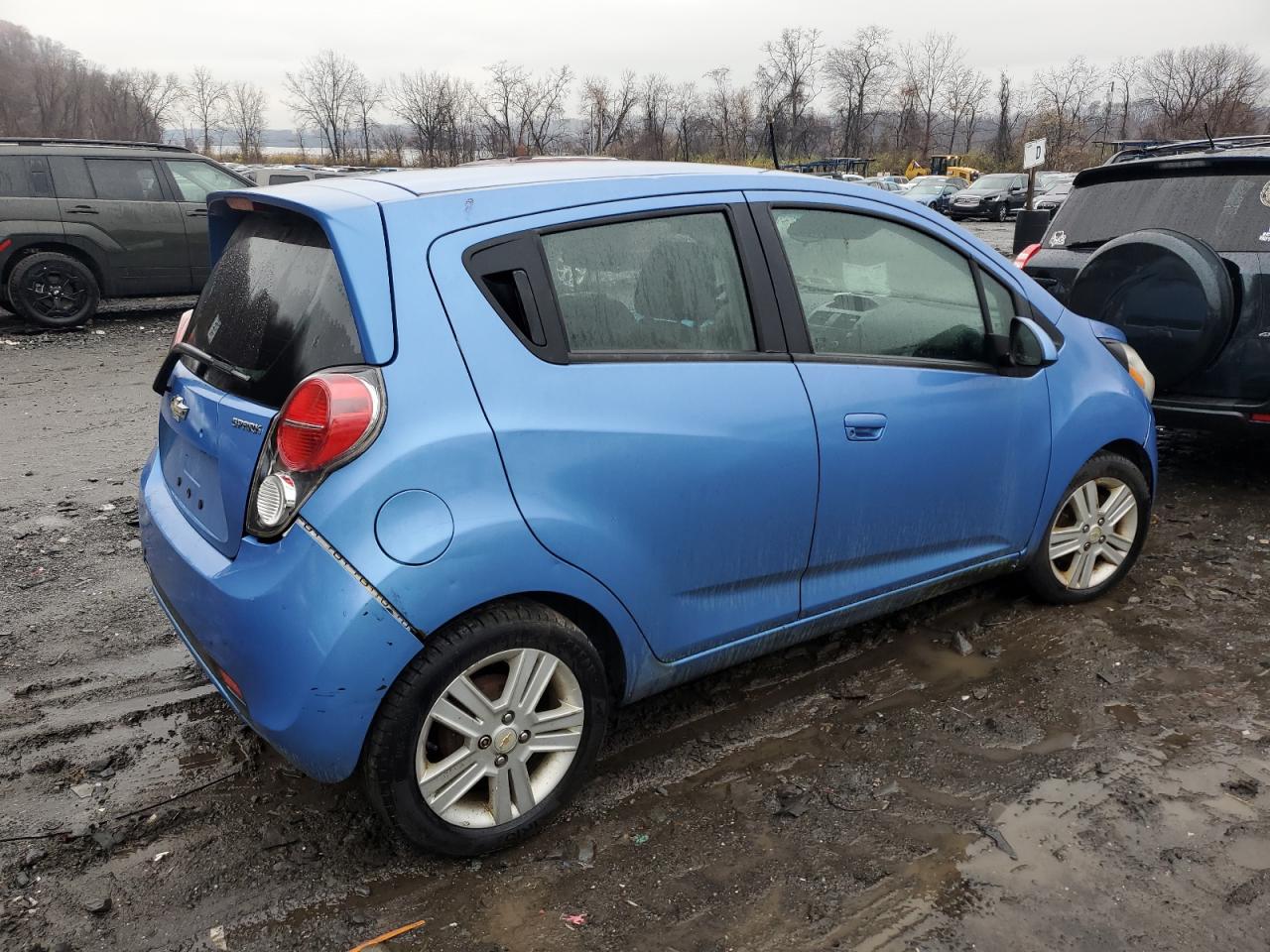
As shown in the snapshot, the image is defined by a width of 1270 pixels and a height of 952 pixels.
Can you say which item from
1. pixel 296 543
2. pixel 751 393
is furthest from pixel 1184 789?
pixel 296 543

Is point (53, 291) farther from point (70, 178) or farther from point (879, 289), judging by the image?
point (879, 289)

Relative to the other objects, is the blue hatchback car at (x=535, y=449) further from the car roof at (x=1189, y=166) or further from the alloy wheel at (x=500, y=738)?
the car roof at (x=1189, y=166)

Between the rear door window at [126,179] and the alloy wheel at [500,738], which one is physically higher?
the rear door window at [126,179]

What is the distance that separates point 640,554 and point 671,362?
53 centimetres

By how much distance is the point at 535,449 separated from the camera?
2.42 m

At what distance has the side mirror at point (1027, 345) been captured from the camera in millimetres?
3422

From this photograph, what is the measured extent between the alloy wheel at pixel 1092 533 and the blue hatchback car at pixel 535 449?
68 cm

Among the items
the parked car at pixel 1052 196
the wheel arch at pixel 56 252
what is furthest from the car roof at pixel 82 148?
the parked car at pixel 1052 196

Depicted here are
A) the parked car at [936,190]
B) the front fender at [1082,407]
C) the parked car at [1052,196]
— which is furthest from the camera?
the parked car at [936,190]

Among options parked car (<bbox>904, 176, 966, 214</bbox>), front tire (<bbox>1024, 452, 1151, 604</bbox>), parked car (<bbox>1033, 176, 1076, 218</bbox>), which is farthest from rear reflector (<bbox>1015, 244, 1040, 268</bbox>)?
parked car (<bbox>904, 176, 966, 214</bbox>)

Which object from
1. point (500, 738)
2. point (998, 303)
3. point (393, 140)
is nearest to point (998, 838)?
point (500, 738)

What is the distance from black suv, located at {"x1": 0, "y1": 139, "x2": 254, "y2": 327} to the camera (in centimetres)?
1052

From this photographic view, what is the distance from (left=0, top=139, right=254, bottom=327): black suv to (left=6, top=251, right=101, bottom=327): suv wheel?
0.01 metres

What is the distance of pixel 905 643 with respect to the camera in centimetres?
380
